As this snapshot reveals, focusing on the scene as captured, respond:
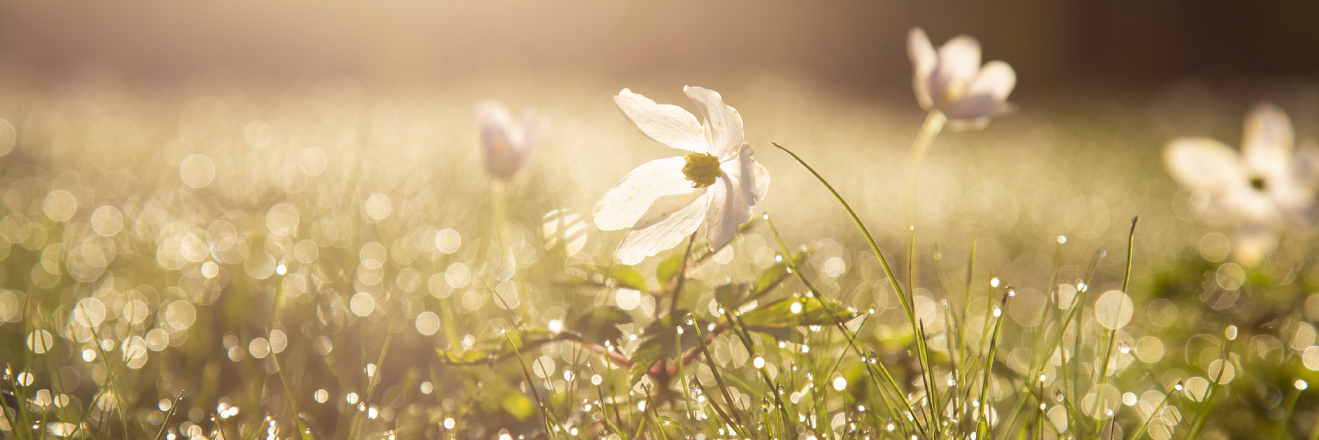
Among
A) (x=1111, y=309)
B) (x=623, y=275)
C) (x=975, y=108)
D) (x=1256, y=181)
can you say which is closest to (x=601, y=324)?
(x=623, y=275)

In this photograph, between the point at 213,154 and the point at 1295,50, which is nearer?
the point at 213,154

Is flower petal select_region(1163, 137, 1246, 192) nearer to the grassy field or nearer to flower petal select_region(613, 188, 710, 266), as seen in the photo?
the grassy field

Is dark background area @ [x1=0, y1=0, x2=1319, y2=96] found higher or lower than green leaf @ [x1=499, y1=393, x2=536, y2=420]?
lower

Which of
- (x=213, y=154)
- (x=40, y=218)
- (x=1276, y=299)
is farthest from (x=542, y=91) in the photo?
(x=1276, y=299)

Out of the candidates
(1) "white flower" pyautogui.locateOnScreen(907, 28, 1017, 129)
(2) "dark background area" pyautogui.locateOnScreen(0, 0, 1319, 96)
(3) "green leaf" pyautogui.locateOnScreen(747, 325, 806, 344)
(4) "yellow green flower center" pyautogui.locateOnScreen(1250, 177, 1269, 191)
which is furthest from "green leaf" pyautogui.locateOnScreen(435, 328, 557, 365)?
(2) "dark background area" pyautogui.locateOnScreen(0, 0, 1319, 96)

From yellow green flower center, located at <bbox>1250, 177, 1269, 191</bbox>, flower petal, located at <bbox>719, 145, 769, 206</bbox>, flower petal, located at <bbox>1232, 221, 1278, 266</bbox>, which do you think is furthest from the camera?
yellow green flower center, located at <bbox>1250, 177, 1269, 191</bbox>

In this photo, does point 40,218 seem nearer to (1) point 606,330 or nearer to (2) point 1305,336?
(1) point 606,330

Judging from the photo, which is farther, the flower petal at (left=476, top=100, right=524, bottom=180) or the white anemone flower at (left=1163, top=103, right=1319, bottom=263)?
the white anemone flower at (left=1163, top=103, right=1319, bottom=263)
